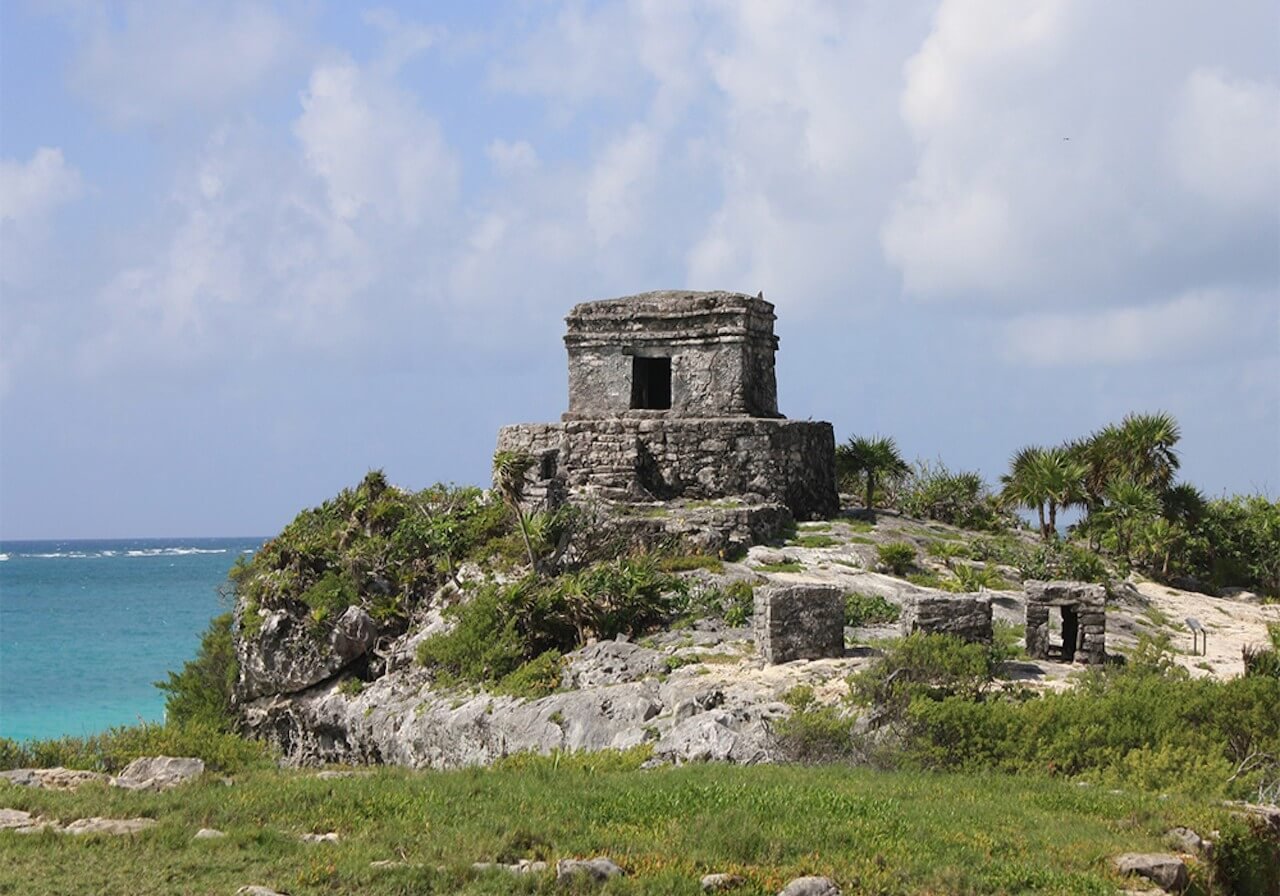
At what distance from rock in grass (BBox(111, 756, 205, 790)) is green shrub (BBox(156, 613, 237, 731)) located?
11.7m

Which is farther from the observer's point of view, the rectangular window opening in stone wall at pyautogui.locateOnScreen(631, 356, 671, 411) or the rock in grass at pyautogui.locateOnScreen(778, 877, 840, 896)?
the rectangular window opening in stone wall at pyautogui.locateOnScreen(631, 356, 671, 411)

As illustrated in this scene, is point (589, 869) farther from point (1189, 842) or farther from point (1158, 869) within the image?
point (1189, 842)

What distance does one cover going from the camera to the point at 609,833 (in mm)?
9461

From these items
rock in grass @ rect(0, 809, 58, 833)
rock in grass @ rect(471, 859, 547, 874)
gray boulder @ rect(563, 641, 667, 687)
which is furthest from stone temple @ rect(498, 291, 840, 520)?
rock in grass @ rect(471, 859, 547, 874)

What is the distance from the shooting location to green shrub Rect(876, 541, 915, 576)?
21.4m

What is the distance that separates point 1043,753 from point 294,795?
631cm

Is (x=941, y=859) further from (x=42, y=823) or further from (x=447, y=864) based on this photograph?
(x=42, y=823)

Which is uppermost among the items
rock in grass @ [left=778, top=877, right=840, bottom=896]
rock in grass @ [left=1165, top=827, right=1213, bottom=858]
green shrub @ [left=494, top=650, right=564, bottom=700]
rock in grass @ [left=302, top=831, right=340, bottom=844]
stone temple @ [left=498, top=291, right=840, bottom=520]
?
stone temple @ [left=498, top=291, right=840, bottom=520]

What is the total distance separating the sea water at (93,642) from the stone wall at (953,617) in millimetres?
16076

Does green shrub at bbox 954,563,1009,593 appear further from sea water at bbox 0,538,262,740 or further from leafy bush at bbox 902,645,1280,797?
sea water at bbox 0,538,262,740

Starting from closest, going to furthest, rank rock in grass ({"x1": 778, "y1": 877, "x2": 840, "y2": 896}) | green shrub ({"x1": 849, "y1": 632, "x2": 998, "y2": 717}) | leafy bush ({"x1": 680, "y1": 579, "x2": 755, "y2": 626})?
rock in grass ({"x1": 778, "y1": 877, "x2": 840, "y2": 896})
green shrub ({"x1": 849, "y1": 632, "x2": 998, "y2": 717})
leafy bush ({"x1": 680, "y1": 579, "x2": 755, "y2": 626})

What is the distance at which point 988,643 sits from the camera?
52.5 ft

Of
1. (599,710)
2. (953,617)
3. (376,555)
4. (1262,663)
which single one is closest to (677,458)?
(376,555)

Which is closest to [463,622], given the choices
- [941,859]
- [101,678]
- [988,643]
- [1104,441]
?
[988,643]
